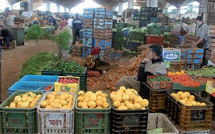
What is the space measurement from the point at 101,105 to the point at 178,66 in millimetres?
4294

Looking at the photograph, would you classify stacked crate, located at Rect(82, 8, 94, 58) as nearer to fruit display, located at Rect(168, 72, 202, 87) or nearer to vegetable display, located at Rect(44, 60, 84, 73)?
vegetable display, located at Rect(44, 60, 84, 73)

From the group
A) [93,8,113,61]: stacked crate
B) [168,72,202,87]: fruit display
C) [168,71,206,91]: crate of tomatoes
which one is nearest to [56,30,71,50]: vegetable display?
[93,8,113,61]: stacked crate

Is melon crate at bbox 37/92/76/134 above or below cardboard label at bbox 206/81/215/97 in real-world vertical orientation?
below

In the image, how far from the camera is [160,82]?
4.03 m

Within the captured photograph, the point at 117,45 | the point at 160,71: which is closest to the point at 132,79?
the point at 160,71

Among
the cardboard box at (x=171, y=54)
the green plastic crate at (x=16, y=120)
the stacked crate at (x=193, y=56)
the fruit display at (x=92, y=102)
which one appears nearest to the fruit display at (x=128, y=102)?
the fruit display at (x=92, y=102)

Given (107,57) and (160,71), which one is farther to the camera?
(107,57)

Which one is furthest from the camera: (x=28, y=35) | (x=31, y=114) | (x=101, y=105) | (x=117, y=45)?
(x=117, y=45)

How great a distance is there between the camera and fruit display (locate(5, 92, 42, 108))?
295cm

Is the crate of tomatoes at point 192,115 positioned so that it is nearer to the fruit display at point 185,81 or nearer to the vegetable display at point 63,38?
the fruit display at point 185,81

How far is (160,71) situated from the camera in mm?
4457

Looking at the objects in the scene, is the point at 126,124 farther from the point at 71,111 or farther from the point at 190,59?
the point at 190,59

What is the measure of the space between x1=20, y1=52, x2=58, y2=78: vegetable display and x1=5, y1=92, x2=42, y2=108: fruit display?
252 centimetres

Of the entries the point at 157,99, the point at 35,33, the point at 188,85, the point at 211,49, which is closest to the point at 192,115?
the point at 157,99
